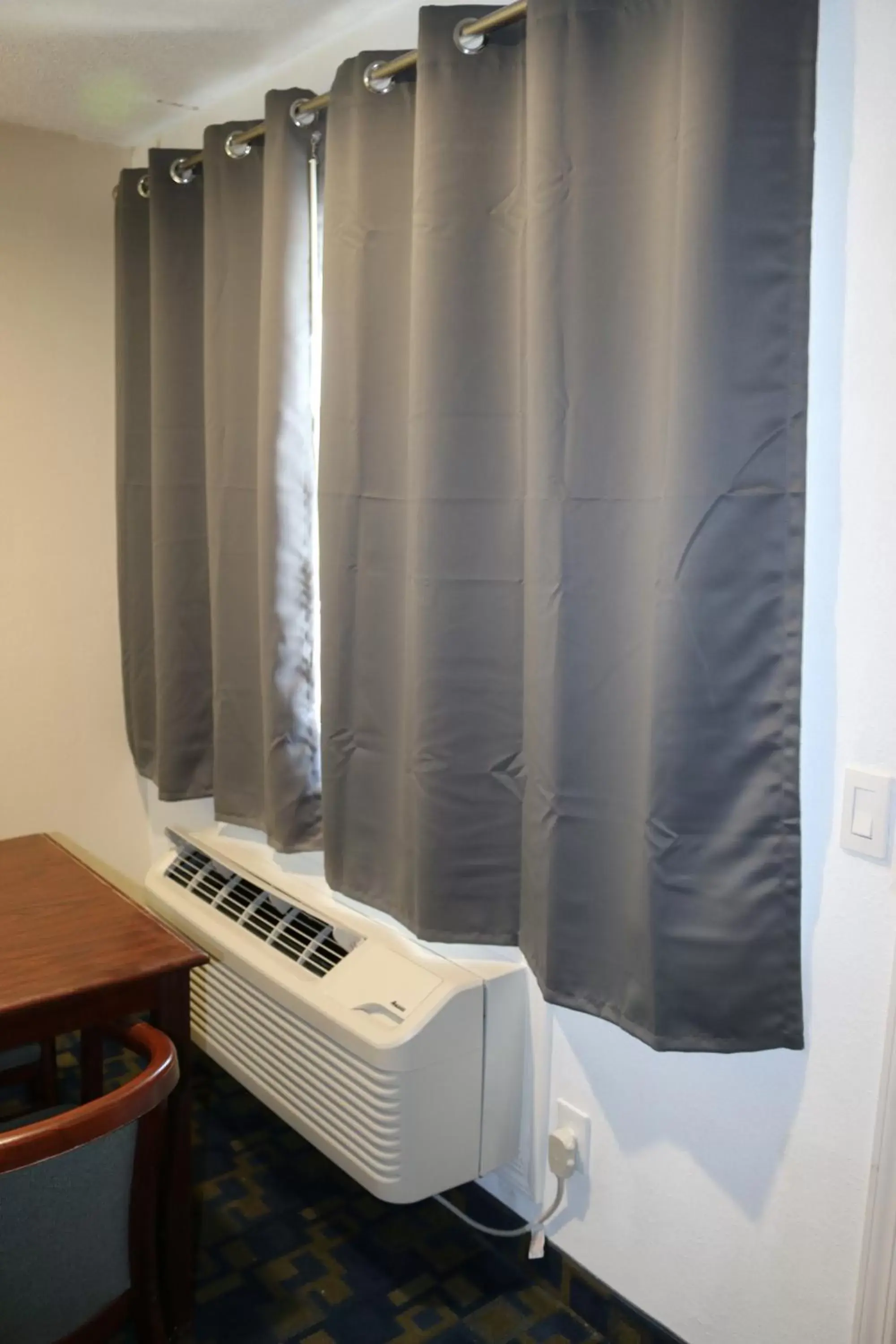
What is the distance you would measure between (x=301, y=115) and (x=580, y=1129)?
1.93 metres

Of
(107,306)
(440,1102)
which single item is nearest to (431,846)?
(440,1102)

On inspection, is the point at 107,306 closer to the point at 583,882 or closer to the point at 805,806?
the point at 583,882

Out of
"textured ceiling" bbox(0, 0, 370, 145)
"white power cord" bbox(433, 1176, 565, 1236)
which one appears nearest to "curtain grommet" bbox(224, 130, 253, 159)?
"textured ceiling" bbox(0, 0, 370, 145)

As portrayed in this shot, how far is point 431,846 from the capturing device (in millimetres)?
1768

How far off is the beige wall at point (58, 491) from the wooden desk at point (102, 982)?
0.99 m

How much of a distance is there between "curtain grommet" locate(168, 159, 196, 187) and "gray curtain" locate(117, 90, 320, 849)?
0.01 meters

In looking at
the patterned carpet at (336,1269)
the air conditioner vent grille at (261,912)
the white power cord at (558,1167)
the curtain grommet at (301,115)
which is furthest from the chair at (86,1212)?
the curtain grommet at (301,115)

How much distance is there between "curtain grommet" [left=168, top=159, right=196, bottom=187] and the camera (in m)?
2.41

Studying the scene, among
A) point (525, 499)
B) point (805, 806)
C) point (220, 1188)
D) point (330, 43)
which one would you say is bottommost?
point (220, 1188)

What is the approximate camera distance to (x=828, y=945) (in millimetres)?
1400

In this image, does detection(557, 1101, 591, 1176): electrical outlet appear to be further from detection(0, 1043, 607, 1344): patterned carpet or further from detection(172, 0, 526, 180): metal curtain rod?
detection(172, 0, 526, 180): metal curtain rod

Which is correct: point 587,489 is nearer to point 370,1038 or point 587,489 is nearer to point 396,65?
point 396,65

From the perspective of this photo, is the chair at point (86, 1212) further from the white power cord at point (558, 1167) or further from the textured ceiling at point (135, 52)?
the textured ceiling at point (135, 52)

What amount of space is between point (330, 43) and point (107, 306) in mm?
1030
